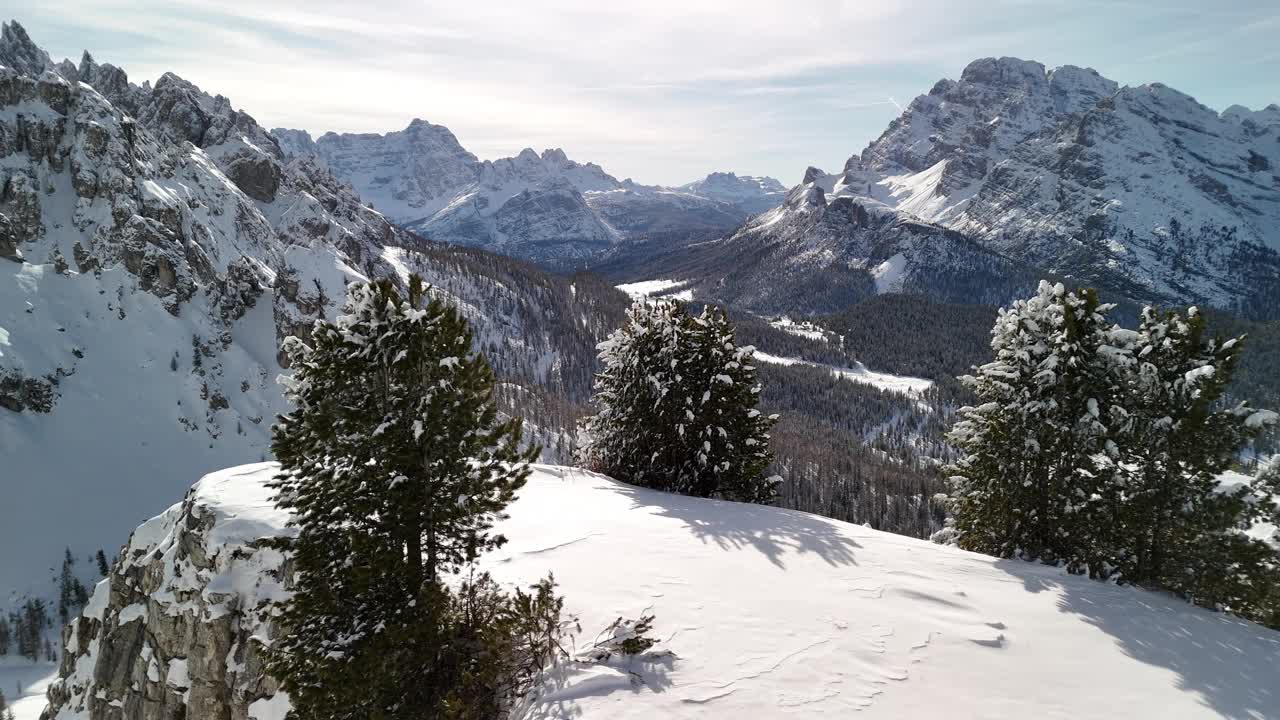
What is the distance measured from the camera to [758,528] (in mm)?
19500

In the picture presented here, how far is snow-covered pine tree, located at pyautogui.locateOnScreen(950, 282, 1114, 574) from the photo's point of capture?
19.1 m

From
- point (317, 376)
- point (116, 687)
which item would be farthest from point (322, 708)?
point (116, 687)

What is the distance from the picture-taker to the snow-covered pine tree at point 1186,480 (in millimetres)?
17469

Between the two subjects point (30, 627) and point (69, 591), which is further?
point (69, 591)

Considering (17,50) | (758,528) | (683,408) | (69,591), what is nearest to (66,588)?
(69,591)

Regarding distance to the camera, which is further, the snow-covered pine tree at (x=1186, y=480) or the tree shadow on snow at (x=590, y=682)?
the snow-covered pine tree at (x=1186, y=480)

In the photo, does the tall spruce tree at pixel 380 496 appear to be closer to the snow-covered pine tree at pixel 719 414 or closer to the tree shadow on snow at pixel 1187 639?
the tree shadow on snow at pixel 1187 639

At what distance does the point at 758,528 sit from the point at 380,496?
11.8m

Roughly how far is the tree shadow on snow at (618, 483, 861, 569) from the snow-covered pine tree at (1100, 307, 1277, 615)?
7.96m

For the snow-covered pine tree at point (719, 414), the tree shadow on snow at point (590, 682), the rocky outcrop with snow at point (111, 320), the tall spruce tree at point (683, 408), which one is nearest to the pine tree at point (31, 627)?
the rocky outcrop with snow at point (111, 320)

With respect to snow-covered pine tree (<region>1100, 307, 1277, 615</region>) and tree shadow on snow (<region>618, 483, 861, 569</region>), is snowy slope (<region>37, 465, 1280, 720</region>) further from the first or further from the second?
snow-covered pine tree (<region>1100, 307, 1277, 615</region>)

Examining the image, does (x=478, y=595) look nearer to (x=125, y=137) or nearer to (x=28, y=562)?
(x=28, y=562)

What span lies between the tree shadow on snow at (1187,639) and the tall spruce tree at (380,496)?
13.1m

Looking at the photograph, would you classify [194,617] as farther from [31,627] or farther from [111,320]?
[111,320]
